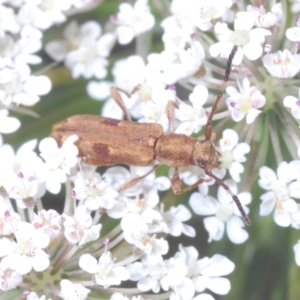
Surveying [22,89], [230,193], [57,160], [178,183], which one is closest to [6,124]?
Answer: [22,89]

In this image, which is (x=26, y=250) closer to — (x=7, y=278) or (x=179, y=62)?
(x=7, y=278)

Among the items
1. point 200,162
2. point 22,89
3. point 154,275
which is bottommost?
point 154,275

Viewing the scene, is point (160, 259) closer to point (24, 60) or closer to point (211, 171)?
point (211, 171)

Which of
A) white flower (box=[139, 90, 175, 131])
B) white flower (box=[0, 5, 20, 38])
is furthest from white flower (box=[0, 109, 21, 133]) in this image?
white flower (box=[139, 90, 175, 131])

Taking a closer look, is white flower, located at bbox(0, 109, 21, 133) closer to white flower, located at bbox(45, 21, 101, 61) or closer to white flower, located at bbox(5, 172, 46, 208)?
white flower, located at bbox(5, 172, 46, 208)

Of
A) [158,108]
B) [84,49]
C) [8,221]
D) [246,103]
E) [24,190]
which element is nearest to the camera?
[8,221]

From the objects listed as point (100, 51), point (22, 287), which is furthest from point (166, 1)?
point (22, 287)
